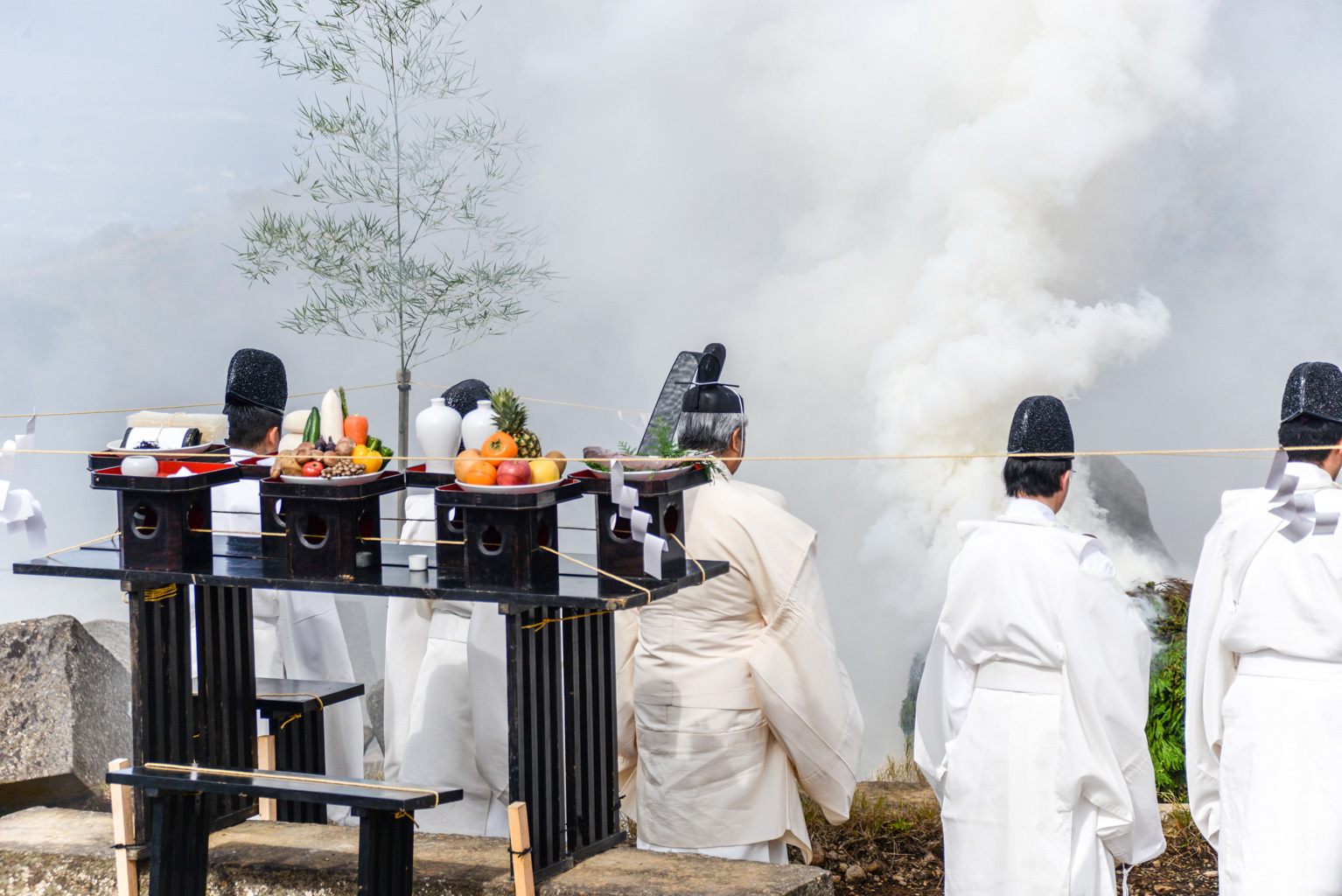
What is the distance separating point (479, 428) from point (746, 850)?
1473mm

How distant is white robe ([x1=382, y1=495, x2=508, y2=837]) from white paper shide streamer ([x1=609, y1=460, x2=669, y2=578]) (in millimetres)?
1363

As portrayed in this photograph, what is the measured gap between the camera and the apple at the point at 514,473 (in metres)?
2.25

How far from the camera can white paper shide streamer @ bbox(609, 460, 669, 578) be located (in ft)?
7.38

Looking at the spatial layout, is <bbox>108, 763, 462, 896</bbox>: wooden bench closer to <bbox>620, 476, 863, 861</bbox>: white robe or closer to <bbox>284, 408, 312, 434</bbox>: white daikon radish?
<bbox>620, 476, 863, 861</bbox>: white robe

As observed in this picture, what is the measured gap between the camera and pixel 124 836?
262 cm

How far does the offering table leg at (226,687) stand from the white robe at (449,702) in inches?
30.5

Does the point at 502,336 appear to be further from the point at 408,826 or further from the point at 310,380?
the point at 408,826

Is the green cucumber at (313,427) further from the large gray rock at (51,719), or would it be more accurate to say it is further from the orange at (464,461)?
the large gray rock at (51,719)

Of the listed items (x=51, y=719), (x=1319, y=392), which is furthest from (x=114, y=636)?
(x=1319, y=392)

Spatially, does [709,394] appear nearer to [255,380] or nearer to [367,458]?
[367,458]

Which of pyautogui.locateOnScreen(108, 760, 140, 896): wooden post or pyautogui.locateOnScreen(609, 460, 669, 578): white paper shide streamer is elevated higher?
pyautogui.locateOnScreen(609, 460, 669, 578): white paper shide streamer

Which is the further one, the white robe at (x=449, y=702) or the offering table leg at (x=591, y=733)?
the white robe at (x=449, y=702)

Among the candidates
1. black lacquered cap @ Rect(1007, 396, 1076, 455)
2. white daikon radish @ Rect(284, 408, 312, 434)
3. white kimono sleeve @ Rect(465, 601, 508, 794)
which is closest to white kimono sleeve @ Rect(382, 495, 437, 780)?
white kimono sleeve @ Rect(465, 601, 508, 794)

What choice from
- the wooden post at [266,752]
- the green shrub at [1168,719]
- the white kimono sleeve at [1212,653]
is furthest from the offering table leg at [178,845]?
the green shrub at [1168,719]
